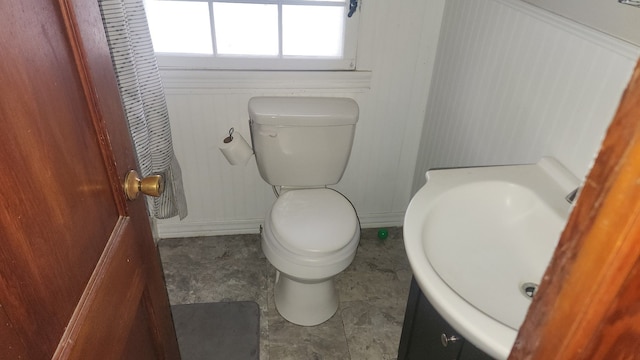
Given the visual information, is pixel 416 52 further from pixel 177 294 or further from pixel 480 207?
pixel 177 294

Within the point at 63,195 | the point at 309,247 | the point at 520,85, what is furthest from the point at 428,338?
the point at 63,195

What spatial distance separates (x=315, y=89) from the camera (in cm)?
194

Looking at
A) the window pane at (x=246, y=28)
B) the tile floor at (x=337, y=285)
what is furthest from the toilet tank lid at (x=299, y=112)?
the tile floor at (x=337, y=285)

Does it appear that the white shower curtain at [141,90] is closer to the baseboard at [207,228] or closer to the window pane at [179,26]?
the window pane at [179,26]

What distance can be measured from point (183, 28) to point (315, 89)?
0.59 meters

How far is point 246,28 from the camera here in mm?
Answer: 1835

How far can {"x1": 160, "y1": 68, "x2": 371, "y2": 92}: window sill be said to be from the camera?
184 cm

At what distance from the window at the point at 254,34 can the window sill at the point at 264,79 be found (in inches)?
1.1

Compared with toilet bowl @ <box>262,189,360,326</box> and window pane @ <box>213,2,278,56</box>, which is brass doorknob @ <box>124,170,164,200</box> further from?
window pane @ <box>213,2,278,56</box>

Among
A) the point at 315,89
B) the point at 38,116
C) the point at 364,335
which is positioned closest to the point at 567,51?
the point at 315,89

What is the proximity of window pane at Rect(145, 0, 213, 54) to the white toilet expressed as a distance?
0.34 m

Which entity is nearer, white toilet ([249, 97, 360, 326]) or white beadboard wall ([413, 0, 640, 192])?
white beadboard wall ([413, 0, 640, 192])

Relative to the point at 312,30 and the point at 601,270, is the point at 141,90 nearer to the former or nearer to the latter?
the point at 312,30

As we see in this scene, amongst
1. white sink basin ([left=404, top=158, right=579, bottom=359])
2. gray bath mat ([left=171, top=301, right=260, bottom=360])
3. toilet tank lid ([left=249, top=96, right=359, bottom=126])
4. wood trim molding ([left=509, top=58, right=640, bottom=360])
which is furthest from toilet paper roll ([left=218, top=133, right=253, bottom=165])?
wood trim molding ([left=509, top=58, right=640, bottom=360])
